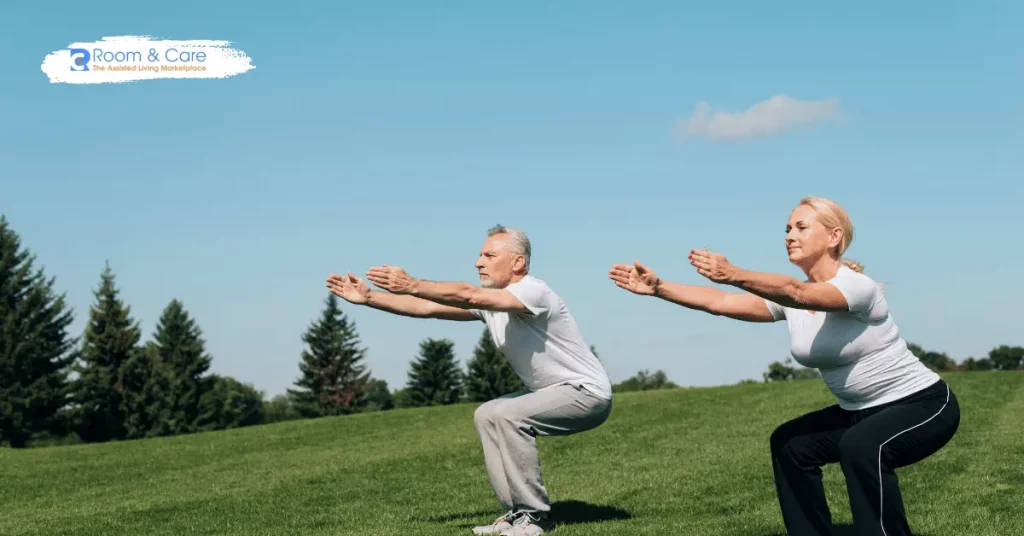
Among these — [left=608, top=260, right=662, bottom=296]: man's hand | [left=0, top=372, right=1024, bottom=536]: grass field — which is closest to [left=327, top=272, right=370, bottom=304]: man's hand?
[left=0, top=372, right=1024, bottom=536]: grass field

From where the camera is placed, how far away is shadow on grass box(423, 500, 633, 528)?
26.8 feet

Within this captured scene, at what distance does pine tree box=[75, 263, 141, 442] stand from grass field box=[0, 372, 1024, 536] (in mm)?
35199

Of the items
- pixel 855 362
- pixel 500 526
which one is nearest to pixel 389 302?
pixel 500 526

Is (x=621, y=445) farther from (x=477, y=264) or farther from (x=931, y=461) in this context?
(x=477, y=264)

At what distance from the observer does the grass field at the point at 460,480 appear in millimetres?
8469

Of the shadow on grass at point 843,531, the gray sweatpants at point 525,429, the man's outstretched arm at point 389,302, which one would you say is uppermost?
the man's outstretched arm at point 389,302

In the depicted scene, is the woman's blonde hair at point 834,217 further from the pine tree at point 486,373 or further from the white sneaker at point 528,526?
the pine tree at point 486,373

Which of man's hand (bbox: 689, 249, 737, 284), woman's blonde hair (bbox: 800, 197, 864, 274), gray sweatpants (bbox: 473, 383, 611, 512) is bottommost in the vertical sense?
gray sweatpants (bbox: 473, 383, 611, 512)

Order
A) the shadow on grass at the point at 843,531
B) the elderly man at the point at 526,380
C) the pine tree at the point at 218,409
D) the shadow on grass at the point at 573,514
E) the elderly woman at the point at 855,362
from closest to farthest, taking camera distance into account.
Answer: the elderly woman at the point at 855,362 → the shadow on grass at the point at 843,531 → the elderly man at the point at 526,380 → the shadow on grass at the point at 573,514 → the pine tree at the point at 218,409

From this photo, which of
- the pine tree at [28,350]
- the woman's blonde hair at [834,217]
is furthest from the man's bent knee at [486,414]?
the pine tree at [28,350]

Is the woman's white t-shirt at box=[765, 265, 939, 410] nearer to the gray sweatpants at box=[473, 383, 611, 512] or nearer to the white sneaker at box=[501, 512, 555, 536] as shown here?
the gray sweatpants at box=[473, 383, 611, 512]

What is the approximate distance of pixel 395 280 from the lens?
6.39 meters

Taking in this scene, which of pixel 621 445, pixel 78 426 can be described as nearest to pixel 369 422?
pixel 621 445

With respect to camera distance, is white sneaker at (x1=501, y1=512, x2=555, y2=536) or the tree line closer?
white sneaker at (x1=501, y1=512, x2=555, y2=536)
